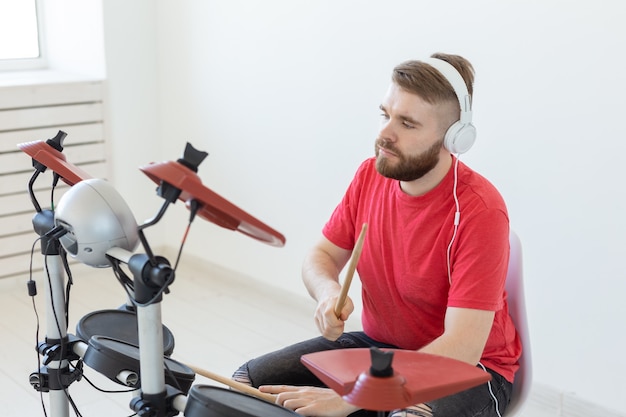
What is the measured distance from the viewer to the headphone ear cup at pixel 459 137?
164cm

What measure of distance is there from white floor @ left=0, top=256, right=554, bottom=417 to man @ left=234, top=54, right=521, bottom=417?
949 mm

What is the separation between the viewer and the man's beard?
1673 millimetres

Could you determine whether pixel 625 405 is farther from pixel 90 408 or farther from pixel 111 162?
pixel 111 162

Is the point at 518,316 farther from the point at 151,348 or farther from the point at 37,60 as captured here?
the point at 37,60

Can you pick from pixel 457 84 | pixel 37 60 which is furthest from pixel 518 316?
pixel 37 60

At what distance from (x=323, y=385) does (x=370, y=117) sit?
1.36 m

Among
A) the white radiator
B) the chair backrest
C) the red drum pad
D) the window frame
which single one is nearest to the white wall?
the white radiator

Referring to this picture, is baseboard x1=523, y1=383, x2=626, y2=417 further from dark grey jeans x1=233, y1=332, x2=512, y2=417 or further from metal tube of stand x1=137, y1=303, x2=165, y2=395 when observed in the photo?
metal tube of stand x1=137, y1=303, x2=165, y2=395

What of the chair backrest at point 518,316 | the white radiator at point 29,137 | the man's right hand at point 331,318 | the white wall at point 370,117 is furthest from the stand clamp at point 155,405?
the white radiator at point 29,137

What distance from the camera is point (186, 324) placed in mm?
→ 3186

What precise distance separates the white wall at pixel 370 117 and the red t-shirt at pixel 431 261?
767mm

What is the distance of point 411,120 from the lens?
167 centimetres

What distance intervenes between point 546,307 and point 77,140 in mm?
2238

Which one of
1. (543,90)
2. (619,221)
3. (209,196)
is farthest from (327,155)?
(209,196)
